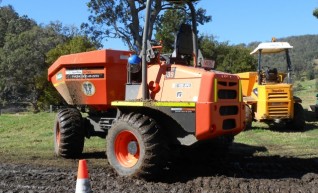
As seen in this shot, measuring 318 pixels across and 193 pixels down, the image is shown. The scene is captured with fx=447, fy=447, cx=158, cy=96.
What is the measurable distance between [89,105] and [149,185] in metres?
2.94

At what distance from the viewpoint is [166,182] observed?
6594mm

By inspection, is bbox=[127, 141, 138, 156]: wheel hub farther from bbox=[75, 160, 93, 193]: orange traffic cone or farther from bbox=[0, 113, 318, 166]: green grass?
bbox=[75, 160, 93, 193]: orange traffic cone

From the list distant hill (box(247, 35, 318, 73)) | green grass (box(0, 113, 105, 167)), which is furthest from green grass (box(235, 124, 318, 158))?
distant hill (box(247, 35, 318, 73))

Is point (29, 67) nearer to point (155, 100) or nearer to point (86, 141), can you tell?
point (86, 141)

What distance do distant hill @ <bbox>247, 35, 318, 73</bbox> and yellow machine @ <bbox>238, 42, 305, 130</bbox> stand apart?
41.4 metres

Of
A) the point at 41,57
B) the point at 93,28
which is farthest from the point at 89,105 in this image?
the point at 41,57

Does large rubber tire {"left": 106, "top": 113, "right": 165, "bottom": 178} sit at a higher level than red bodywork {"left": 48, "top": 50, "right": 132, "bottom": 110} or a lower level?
lower

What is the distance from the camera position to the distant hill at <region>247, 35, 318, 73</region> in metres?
71.3

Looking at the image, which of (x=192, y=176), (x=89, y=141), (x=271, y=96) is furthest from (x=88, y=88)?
(x=271, y=96)

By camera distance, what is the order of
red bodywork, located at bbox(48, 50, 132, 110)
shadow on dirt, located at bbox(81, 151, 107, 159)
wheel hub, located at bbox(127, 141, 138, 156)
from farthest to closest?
shadow on dirt, located at bbox(81, 151, 107, 159) → red bodywork, located at bbox(48, 50, 132, 110) → wheel hub, located at bbox(127, 141, 138, 156)

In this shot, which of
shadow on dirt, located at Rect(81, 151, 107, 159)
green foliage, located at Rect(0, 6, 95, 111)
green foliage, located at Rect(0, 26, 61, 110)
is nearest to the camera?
shadow on dirt, located at Rect(81, 151, 107, 159)

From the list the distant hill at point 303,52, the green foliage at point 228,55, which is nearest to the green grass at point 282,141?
the green foliage at point 228,55

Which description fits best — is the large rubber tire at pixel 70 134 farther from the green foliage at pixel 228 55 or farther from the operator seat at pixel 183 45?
the green foliage at pixel 228 55

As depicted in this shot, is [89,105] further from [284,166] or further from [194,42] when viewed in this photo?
[284,166]
